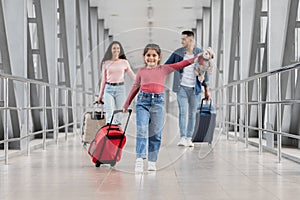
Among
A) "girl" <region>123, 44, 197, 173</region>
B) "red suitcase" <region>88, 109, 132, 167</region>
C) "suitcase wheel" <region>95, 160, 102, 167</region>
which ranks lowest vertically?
"suitcase wheel" <region>95, 160, 102, 167</region>

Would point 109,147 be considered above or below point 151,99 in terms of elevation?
below

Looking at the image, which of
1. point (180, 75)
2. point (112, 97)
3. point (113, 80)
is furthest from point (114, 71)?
point (180, 75)

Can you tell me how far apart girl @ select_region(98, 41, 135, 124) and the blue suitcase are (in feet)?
5.58

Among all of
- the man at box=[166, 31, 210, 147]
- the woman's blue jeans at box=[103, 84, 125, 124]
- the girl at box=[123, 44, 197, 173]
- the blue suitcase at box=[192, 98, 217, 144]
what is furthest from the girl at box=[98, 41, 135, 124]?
the blue suitcase at box=[192, 98, 217, 144]

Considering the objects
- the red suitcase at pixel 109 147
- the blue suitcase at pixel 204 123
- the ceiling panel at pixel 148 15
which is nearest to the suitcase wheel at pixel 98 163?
the red suitcase at pixel 109 147

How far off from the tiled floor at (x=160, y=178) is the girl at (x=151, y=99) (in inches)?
8.0

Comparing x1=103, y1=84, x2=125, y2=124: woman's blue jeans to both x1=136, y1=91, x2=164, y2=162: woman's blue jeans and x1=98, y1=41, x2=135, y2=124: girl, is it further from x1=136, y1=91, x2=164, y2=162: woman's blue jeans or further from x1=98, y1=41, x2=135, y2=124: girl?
x1=136, y1=91, x2=164, y2=162: woman's blue jeans

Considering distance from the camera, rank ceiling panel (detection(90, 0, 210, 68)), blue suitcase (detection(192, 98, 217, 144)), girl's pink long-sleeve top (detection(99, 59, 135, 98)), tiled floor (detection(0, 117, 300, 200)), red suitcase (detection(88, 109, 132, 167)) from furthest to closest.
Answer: ceiling panel (detection(90, 0, 210, 68)), blue suitcase (detection(192, 98, 217, 144)), girl's pink long-sleeve top (detection(99, 59, 135, 98)), red suitcase (detection(88, 109, 132, 167)), tiled floor (detection(0, 117, 300, 200))

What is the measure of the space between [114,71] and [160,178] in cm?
A: 192

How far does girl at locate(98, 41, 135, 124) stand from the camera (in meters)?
6.16

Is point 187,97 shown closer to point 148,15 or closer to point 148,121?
point 148,121

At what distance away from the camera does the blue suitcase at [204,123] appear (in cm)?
786

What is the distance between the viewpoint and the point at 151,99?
16.4ft

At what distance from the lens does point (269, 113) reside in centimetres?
709
